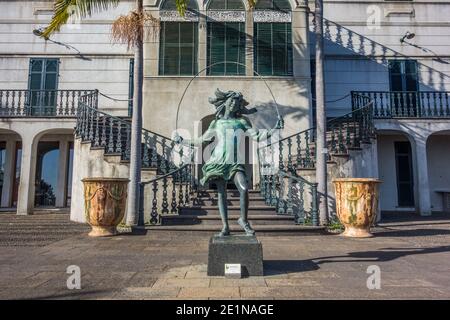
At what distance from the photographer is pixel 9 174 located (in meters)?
14.6

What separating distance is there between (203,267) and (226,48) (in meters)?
8.72

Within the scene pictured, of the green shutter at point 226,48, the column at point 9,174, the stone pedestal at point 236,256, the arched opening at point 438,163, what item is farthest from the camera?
the column at point 9,174

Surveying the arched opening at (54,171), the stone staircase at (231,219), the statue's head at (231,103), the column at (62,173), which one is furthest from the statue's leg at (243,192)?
the column at (62,173)

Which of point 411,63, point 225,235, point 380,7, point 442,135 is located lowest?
point 225,235

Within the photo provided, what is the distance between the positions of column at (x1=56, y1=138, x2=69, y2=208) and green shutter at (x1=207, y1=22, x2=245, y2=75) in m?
7.23

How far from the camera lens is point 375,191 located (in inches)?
297

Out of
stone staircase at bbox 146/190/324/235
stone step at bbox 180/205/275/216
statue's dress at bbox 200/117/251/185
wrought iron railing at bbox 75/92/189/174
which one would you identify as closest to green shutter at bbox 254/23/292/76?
wrought iron railing at bbox 75/92/189/174

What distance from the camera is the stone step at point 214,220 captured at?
8.12m

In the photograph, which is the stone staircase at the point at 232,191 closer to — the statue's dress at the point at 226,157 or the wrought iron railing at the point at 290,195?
the wrought iron railing at the point at 290,195

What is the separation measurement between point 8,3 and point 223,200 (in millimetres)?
15099

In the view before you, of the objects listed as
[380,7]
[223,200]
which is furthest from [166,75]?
[380,7]

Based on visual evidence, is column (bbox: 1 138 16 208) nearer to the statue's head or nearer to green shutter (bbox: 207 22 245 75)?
green shutter (bbox: 207 22 245 75)

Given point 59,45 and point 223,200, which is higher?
point 59,45

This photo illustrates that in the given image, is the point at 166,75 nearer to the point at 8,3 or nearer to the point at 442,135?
the point at 8,3
